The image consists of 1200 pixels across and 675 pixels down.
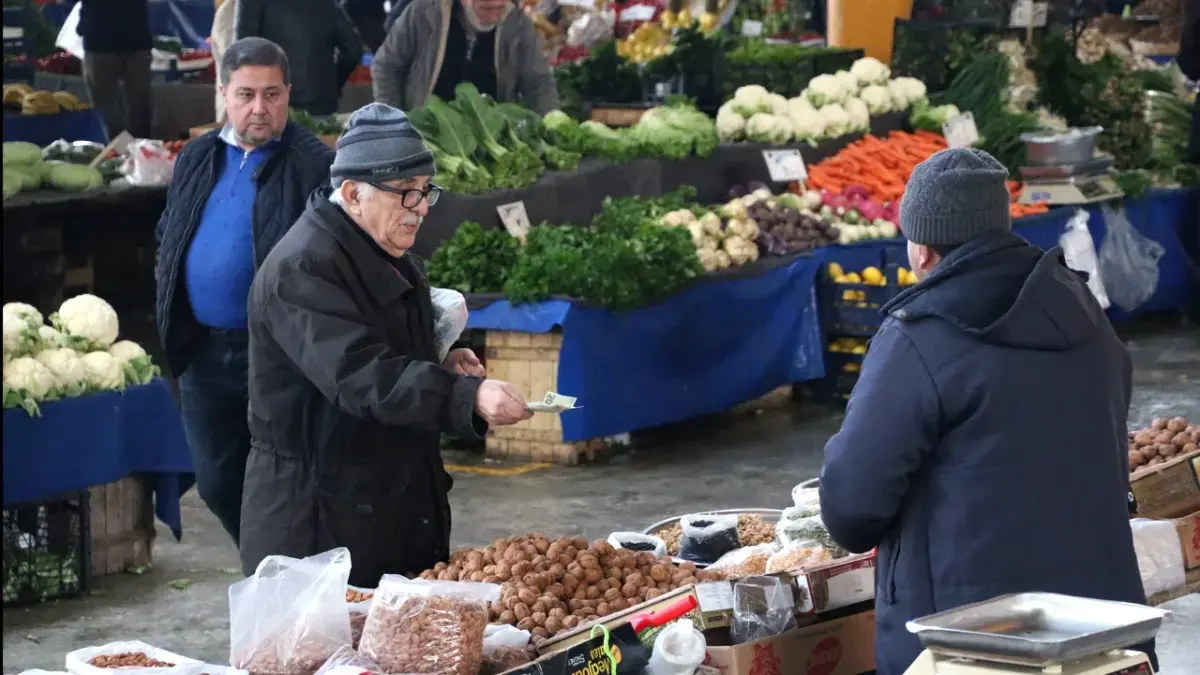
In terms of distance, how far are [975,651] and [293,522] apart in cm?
196

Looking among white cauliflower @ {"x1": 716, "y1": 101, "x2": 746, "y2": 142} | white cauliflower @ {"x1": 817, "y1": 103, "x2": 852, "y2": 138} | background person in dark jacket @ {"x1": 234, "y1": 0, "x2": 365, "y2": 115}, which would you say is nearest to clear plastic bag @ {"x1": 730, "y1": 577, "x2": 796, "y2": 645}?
background person in dark jacket @ {"x1": 234, "y1": 0, "x2": 365, "y2": 115}

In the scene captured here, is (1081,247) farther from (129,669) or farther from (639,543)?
(129,669)

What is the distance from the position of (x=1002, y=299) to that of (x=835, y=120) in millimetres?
8323

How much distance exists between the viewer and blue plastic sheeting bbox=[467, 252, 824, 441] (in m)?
8.41

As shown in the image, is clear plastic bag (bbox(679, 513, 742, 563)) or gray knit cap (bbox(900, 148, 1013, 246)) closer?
gray knit cap (bbox(900, 148, 1013, 246))

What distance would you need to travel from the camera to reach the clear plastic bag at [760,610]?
3891 mm

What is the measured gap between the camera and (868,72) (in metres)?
12.7

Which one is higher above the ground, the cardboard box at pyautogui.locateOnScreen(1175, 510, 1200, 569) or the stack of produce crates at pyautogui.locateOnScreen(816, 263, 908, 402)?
the cardboard box at pyautogui.locateOnScreen(1175, 510, 1200, 569)

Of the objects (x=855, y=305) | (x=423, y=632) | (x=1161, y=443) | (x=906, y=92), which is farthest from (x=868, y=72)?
(x=423, y=632)

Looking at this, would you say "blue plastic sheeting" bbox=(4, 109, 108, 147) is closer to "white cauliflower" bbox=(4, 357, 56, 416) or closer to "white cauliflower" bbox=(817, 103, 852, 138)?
"white cauliflower" bbox=(817, 103, 852, 138)

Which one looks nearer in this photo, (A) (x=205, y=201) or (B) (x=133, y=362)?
(A) (x=205, y=201)

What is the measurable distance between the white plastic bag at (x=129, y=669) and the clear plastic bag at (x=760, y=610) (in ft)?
3.76

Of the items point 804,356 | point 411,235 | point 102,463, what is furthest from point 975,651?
point 804,356

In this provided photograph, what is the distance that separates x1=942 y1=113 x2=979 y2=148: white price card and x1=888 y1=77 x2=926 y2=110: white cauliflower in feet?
1.52
